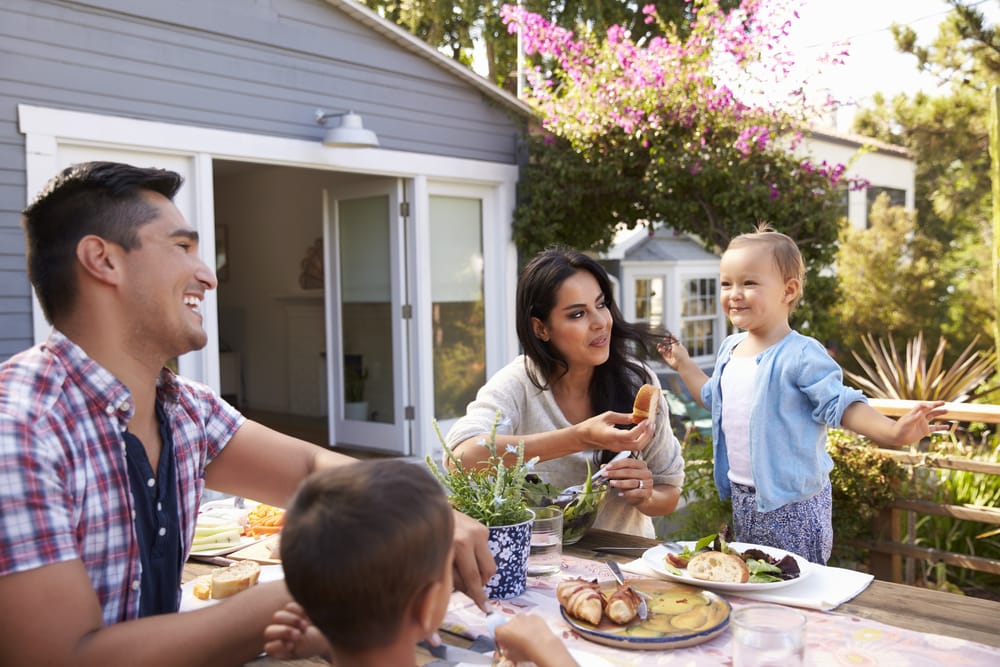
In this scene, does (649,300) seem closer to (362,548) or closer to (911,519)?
(911,519)

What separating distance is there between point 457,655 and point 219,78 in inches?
213

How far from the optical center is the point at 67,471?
127 centimetres

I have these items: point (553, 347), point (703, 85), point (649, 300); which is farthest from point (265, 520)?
point (649, 300)

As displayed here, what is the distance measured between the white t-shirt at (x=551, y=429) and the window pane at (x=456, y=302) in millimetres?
4893

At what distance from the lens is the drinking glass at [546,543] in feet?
5.74

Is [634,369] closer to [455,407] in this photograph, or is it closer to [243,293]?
[455,407]

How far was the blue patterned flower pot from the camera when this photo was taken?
161 cm

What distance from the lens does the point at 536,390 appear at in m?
2.67

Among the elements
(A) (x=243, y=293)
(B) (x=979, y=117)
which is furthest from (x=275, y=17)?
(B) (x=979, y=117)

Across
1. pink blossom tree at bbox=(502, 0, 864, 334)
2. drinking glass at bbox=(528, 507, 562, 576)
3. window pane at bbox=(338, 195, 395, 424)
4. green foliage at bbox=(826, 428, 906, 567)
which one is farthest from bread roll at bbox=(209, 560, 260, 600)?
pink blossom tree at bbox=(502, 0, 864, 334)

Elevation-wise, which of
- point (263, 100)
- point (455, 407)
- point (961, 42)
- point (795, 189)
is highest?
point (961, 42)

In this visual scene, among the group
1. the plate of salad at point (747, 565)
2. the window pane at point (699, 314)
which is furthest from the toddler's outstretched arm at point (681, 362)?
the window pane at point (699, 314)

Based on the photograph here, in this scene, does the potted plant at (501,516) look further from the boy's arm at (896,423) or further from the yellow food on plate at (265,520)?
the boy's arm at (896,423)

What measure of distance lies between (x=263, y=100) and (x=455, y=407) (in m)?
3.10
